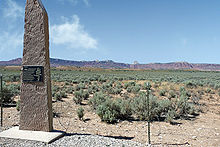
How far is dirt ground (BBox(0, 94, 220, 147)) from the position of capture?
20.7 ft

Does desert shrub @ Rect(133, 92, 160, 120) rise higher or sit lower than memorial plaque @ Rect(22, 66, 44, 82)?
lower

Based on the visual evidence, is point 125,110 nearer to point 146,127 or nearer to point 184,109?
point 146,127

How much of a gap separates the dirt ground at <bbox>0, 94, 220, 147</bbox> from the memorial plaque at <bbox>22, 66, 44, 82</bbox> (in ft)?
7.52

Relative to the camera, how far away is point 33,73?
599 cm

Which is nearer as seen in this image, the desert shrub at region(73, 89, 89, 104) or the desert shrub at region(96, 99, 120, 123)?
the desert shrub at region(96, 99, 120, 123)

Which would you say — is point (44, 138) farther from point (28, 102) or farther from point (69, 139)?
point (28, 102)

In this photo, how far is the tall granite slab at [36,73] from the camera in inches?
231

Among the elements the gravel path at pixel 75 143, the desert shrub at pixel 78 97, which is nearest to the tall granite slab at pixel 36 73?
the gravel path at pixel 75 143

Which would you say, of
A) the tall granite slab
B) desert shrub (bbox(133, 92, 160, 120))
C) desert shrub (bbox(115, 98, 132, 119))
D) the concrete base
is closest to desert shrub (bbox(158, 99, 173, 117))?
desert shrub (bbox(133, 92, 160, 120))

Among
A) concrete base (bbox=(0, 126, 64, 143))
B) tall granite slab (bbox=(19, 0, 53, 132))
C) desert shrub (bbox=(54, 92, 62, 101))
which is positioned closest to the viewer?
concrete base (bbox=(0, 126, 64, 143))

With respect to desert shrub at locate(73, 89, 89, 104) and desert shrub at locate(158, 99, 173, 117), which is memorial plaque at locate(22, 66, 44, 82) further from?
desert shrub at locate(73, 89, 89, 104)

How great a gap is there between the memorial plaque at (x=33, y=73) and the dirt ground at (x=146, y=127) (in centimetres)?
229

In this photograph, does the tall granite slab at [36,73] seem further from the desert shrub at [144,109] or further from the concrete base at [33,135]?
the desert shrub at [144,109]

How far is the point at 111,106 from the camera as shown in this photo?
30.0 ft
